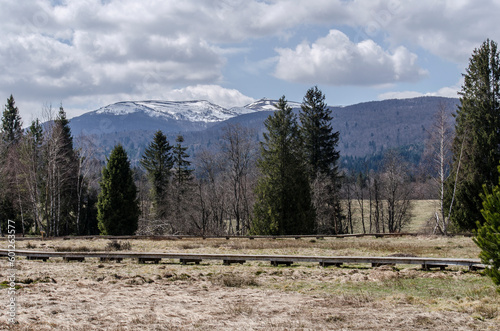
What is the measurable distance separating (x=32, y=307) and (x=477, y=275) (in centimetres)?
1369

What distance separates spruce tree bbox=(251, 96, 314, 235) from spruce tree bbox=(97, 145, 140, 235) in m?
15.0

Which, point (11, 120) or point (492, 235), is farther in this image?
point (11, 120)

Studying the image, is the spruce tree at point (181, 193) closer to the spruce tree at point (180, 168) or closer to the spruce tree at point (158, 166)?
the spruce tree at point (180, 168)

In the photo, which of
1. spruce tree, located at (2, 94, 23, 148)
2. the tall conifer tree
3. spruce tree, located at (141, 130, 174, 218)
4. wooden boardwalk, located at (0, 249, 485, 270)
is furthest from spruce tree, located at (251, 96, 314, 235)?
spruce tree, located at (2, 94, 23, 148)

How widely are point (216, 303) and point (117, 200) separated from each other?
38292 mm

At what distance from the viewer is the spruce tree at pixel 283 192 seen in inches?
1574

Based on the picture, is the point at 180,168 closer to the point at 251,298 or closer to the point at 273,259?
the point at 273,259

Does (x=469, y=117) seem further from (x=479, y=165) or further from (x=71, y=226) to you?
(x=71, y=226)

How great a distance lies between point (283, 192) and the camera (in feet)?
132

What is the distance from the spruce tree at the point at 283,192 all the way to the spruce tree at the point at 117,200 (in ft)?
49.2

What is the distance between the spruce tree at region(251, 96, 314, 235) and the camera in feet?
131

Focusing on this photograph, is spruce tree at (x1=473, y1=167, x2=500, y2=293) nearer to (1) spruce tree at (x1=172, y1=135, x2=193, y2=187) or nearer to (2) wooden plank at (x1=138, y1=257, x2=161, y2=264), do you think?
(2) wooden plank at (x1=138, y1=257, x2=161, y2=264)

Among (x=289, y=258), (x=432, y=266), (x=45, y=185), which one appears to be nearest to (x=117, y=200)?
(x=45, y=185)

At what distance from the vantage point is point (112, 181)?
4822 centimetres
